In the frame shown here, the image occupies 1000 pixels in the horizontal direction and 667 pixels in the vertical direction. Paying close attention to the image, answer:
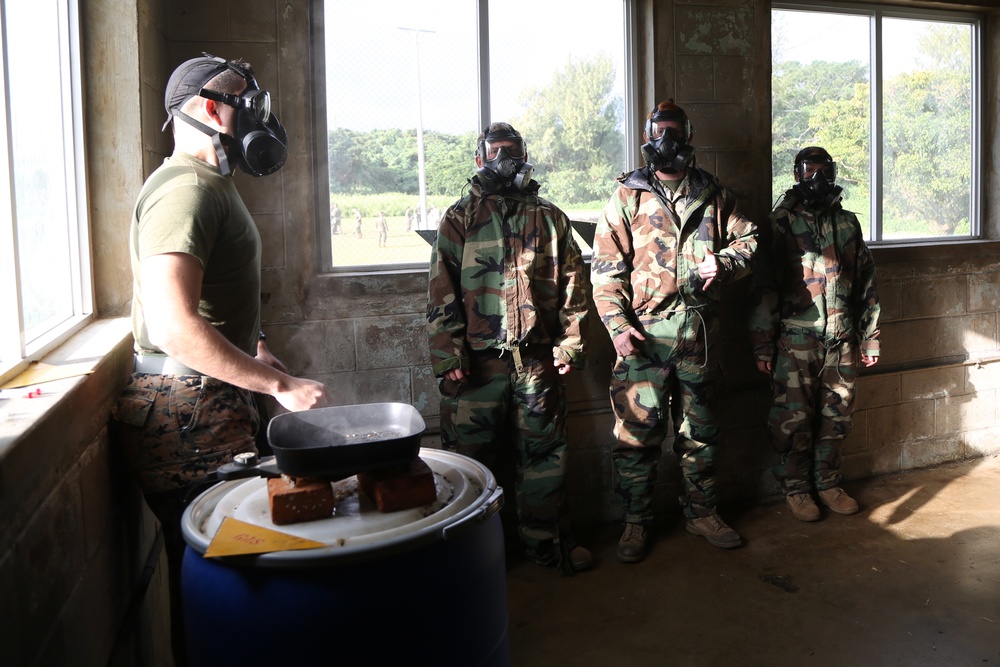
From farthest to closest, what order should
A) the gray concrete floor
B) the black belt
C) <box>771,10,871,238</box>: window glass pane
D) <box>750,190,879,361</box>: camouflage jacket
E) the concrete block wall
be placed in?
1. the concrete block wall
2. <box>771,10,871,238</box>: window glass pane
3. <box>750,190,879,361</box>: camouflage jacket
4. the gray concrete floor
5. the black belt

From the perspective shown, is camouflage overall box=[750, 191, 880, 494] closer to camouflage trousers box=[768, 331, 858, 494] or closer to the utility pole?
camouflage trousers box=[768, 331, 858, 494]

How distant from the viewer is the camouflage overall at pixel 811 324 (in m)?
3.76

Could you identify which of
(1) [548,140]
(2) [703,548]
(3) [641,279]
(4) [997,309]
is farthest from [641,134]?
(4) [997,309]

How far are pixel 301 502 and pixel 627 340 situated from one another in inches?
87.6

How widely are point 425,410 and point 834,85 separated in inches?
113

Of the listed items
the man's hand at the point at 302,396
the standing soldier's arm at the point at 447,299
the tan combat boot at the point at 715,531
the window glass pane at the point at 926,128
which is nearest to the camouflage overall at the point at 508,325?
the standing soldier's arm at the point at 447,299

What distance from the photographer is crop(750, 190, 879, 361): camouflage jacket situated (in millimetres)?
3750

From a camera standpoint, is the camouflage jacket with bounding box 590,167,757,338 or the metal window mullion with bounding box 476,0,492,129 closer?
the camouflage jacket with bounding box 590,167,757,338

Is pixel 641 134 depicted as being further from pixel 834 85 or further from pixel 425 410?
pixel 425 410

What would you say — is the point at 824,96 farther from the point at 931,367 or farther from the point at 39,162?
the point at 39,162

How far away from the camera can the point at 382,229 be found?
3.49m

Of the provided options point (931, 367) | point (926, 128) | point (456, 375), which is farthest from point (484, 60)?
point (931, 367)

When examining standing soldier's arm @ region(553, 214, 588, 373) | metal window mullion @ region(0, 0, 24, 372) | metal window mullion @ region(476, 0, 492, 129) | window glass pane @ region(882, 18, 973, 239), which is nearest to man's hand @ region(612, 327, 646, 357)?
standing soldier's arm @ region(553, 214, 588, 373)

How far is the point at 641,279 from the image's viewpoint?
11.2 feet
